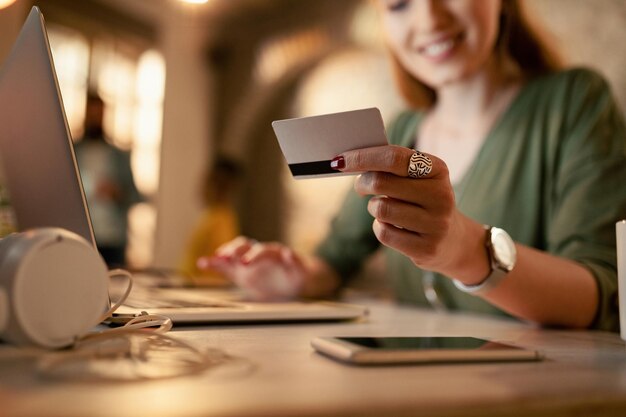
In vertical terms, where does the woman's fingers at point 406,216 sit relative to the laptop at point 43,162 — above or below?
below

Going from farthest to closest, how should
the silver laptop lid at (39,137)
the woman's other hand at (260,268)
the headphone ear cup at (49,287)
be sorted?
the woman's other hand at (260,268) < the silver laptop lid at (39,137) < the headphone ear cup at (49,287)

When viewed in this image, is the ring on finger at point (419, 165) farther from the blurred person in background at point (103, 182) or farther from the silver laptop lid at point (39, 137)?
the blurred person in background at point (103, 182)

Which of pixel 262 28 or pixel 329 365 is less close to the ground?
pixel 262 28

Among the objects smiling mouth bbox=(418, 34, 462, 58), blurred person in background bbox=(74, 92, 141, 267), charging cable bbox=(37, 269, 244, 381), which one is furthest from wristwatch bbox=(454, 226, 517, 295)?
blurred person in background bbox=(74, 92, 141, 267)

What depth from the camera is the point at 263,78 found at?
468 centimetres

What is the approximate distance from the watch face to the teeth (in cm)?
52

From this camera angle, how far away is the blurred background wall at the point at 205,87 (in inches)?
157

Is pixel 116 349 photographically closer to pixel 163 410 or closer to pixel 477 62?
pixel 163 410

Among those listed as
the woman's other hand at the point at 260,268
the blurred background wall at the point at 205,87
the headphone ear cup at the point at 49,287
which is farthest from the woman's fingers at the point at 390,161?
the blurred background wall at the point at 205,87

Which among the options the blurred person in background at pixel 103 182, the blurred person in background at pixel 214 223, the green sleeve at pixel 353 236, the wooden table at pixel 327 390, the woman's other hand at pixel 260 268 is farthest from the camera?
the blurred person in background at pixel 103 182

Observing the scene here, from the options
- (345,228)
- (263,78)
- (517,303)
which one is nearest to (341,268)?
A: (345,228)

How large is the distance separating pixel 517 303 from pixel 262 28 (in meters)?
4.30

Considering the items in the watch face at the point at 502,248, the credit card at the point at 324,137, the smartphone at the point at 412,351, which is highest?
the credit card at the point at 324,137

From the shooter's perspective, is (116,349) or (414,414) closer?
(414,414)
